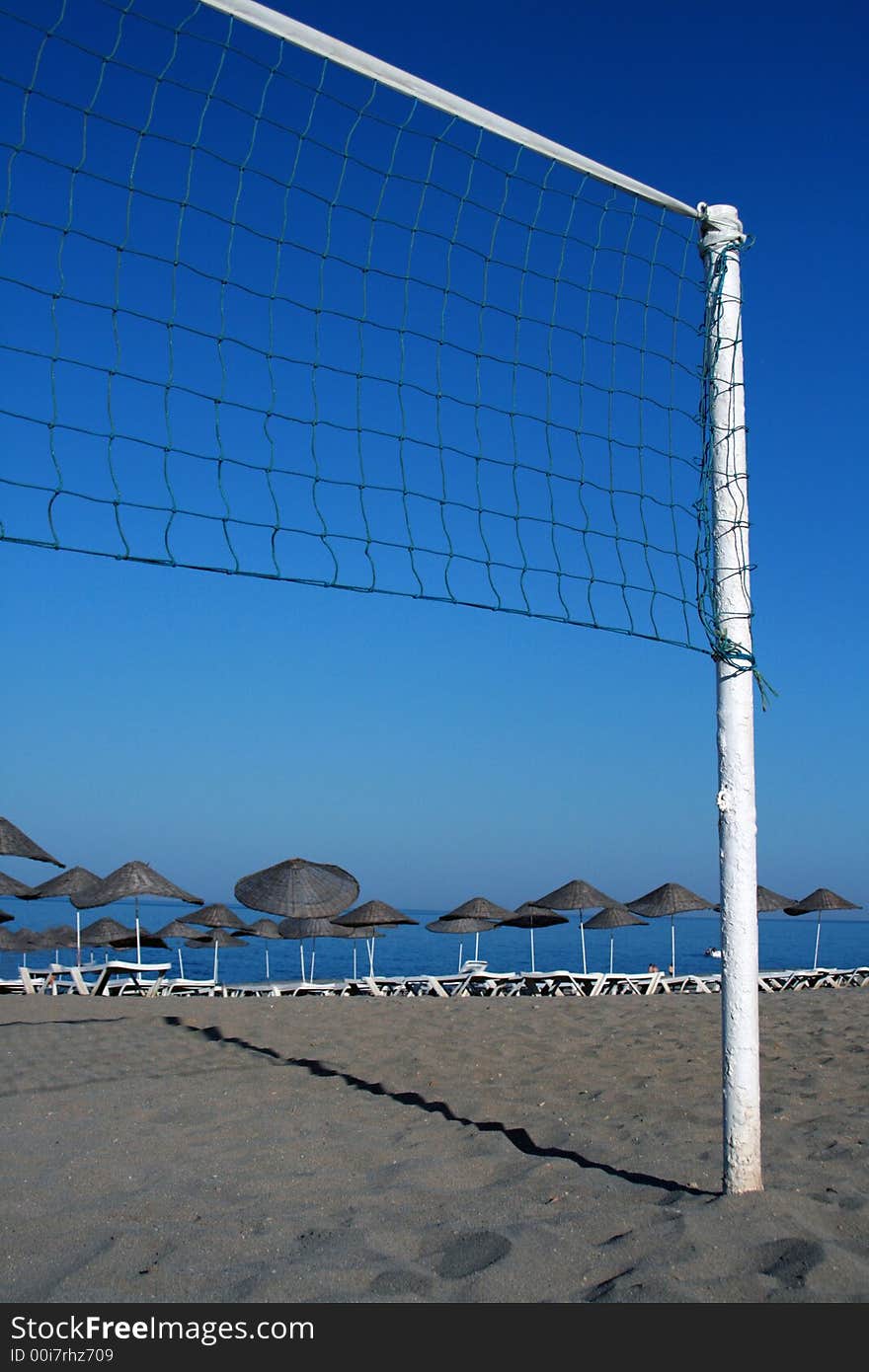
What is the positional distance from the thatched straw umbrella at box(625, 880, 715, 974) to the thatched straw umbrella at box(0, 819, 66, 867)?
1012 cm

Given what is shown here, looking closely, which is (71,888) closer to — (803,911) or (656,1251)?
(803,911)

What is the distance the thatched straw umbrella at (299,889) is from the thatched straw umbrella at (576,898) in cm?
552

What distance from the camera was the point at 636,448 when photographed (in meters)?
4.70

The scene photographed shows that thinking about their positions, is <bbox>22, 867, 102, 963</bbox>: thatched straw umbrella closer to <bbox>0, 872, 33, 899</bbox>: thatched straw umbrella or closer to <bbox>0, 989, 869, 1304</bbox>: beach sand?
<bbox>0, 872, 33, 899</bbox>: thatched straw umbrella

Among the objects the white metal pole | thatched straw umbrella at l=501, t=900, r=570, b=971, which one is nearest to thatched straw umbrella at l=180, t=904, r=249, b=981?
thatched straw umbrella at l=501, t=900, r=570, b=971

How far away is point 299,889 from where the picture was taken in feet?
44.8

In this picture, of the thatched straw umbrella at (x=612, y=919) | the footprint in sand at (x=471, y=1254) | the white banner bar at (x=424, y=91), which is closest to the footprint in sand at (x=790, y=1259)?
the footprint in sand at (x=471, y=1254)

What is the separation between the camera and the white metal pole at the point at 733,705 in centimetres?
337

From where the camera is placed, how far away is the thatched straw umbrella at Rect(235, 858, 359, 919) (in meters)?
13.5

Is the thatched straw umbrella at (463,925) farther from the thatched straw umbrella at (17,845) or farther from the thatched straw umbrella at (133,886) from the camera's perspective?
the thatched straw umbrella at (17,845)

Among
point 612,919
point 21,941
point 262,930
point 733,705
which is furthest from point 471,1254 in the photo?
point 21,941

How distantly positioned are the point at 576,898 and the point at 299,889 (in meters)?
6.53
